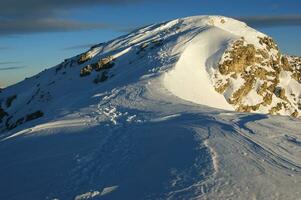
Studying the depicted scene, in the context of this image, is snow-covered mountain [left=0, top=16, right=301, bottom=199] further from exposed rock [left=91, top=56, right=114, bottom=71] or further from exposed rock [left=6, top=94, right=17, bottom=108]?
exposed rock [left=6, top=94, right=17, bottom=108]

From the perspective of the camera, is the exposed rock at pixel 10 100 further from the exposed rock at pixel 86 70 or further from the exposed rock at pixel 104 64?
the exposed rock at pixel 104 64

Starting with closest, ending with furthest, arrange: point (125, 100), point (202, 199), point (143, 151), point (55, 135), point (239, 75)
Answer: point (202, 199), point (143, 151), point (55, 135), point (125, 100), point (239, 75)

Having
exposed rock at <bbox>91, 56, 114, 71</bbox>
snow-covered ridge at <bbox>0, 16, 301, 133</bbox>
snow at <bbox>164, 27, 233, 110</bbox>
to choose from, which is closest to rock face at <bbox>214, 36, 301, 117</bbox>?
snow-covered ridge at <bbox>0, 16, 301, 133</bbox>

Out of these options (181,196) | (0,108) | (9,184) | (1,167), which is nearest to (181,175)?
(181,196)

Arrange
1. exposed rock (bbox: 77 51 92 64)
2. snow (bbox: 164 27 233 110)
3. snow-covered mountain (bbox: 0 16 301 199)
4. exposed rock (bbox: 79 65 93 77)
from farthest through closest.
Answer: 1. exposed rock (bbox: 77 51 92 64)
2. exposed rock (bbox: 79 65 93 77)
3. snow (bbox: 164 27 233 110)
4. snow-covered mountain (bbox: 0 16 301 199)

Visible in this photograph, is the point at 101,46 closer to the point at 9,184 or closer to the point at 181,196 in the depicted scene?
the point at 9,184

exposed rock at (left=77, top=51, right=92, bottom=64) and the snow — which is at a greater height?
exposed rock at (left=77, top=51, right=92, bottom=64)

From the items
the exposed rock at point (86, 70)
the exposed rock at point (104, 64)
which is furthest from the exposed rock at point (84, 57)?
the exposed rock at point (104, 64)

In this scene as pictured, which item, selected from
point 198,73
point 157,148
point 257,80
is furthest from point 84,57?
point 157,148
